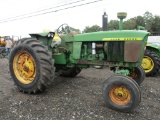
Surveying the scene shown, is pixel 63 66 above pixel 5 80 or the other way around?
above

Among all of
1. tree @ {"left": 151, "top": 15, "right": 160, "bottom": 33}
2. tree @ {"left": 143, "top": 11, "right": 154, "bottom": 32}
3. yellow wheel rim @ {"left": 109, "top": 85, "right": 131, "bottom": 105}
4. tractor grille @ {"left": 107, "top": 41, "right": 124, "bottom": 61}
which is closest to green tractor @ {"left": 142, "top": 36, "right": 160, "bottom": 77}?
tractor grille @ {"left": 107, "top": 41, "right": 124, "bottom": 61}

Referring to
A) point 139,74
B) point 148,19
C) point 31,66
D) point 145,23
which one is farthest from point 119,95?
point 145,23

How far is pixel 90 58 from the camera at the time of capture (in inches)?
198

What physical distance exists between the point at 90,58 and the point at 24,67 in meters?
1.57

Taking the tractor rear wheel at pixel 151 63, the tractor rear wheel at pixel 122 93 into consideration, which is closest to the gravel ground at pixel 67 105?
the tractor rear wheel at pixel 122 93

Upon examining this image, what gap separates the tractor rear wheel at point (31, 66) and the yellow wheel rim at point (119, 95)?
1.43 m

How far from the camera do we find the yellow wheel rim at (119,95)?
3920 mm

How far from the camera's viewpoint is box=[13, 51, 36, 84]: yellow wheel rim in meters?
4.86

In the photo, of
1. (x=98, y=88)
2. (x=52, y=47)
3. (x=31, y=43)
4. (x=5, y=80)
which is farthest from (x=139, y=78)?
(x=5, y=80)

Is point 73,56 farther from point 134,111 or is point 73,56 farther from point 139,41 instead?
point 134,111

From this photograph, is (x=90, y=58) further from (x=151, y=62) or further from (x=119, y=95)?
(x=151, y=62)

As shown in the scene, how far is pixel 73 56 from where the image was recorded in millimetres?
5207

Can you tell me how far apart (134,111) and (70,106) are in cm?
122

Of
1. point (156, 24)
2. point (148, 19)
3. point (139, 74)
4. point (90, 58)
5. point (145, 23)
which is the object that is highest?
point (148, 19)
